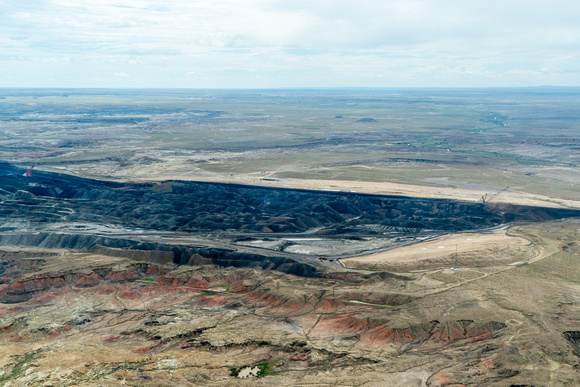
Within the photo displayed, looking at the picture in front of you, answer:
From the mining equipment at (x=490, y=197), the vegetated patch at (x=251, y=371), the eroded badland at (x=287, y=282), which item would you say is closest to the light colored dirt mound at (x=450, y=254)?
the eroded badland at (x=287, y=282)

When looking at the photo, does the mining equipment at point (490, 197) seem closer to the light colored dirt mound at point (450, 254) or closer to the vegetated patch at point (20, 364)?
the light colored dirt mound at point (450, 254)

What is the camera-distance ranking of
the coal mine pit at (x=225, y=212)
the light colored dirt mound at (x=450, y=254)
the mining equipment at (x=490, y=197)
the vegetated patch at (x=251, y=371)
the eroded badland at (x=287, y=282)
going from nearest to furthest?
the vegetated patch at (x=251, y=371) < the eroded badland at (x=287, y=282) < the light colored dirt mound at (x=450, y=254) < the coal mine pit at (x=225, y=212) < the mining equipment at (x=490, y=197)

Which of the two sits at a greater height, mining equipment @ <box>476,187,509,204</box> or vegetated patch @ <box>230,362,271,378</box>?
mining equipment @ <box>476,187,509,204</box>

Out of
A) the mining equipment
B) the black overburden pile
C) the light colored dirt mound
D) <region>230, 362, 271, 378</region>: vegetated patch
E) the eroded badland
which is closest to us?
<region>230, 362, 271, 378</region>: vegetated patch

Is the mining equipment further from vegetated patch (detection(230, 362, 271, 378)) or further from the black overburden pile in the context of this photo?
vegetated patch (detection(230, 362, 271, 378))

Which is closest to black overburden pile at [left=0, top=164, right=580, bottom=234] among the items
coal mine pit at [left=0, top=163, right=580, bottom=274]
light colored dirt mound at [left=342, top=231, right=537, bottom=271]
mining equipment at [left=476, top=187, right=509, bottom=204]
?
coal mine pit at [left=0, top=163, right=580, bottom=274]

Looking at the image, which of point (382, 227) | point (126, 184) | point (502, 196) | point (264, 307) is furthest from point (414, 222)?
point (126, 184)
